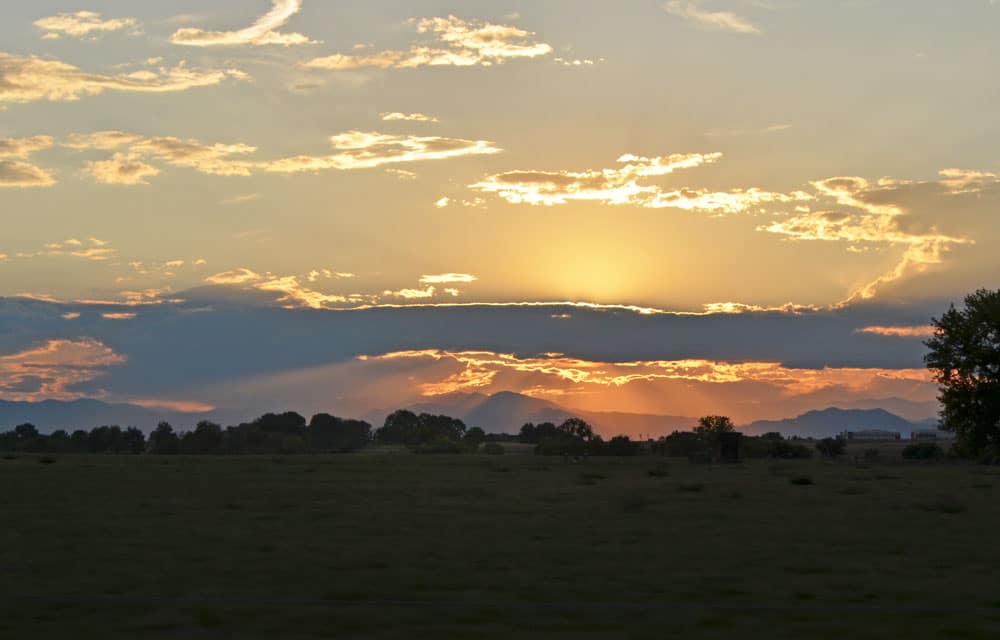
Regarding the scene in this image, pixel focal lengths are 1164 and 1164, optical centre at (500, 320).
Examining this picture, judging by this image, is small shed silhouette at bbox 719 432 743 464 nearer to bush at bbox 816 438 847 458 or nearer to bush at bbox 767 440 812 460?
bush at bbox 767 440 812 460

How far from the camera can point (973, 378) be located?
6812 cm

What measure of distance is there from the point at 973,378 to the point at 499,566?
54140 mm

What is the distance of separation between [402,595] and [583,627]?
377 cm

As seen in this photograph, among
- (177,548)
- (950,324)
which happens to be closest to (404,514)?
(177,548)

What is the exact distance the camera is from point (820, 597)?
18250 millimetres

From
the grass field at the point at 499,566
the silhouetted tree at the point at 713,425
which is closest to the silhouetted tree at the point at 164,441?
the silhouetted tree at the point at 713,425

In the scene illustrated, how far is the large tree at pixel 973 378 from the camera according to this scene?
67.4 meters

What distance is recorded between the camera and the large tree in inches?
2653

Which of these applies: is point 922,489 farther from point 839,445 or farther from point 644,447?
point 644,447

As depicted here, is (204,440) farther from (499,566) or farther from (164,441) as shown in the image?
(499,566)

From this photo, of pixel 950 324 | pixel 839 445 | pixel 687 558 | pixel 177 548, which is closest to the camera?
pixel 687 558

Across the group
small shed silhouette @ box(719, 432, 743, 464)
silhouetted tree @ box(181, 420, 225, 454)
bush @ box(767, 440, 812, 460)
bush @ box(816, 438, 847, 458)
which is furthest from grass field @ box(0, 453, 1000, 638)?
silhouetted tree @ box(181, 420, 225, 454)

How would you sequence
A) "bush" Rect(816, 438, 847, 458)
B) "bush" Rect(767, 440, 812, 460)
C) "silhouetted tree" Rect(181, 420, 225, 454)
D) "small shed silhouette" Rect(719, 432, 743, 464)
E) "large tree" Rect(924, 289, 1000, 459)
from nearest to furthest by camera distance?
"large tree" Rect(924, 289, 1000, 459) < "small shed silhouette" Rect(719, 432, 743, 464) < "bush" Rect(767, 440, 812, 460) < "bush" Rect(816, 438, 847, 458) < "silhouetted tree" Rect(181, 420, 225, 454)

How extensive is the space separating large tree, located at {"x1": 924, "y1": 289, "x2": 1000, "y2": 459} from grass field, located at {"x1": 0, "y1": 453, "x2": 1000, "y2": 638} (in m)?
31.7
